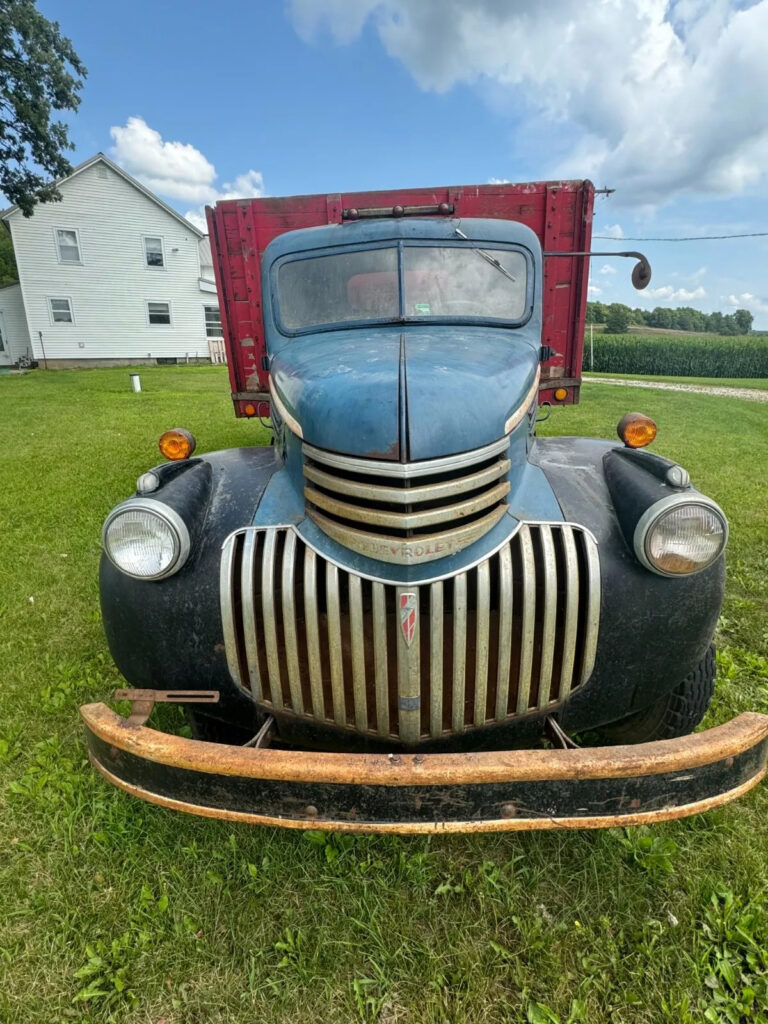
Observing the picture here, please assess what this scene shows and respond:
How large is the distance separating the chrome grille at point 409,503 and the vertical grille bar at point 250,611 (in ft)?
0.91

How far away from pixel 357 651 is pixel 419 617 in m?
0.24

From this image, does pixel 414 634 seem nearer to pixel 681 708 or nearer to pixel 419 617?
pixel 419 617

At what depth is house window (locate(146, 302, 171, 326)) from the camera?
24797 mm

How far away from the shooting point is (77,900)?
2.09 m

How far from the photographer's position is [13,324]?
86.8ft

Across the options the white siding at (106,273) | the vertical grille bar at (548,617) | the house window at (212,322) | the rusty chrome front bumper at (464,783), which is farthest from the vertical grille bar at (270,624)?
the house window at (212,322)

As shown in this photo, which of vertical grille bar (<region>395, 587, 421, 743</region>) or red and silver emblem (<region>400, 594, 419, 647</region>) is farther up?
red and silver emblem (<region>400, 594, 419, 647</region>)

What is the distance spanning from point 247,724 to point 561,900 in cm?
130

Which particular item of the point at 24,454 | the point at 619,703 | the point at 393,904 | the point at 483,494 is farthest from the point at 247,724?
the point at 24,454

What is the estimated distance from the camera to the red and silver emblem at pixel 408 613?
179 centimetres

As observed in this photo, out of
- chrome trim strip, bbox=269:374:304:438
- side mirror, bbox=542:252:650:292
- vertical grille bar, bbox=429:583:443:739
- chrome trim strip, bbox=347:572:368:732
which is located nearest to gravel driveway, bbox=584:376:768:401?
side mirror, bbox=542:252:650:292

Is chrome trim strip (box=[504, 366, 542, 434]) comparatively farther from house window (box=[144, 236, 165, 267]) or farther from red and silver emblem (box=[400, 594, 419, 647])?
house window (box=[144, 236, 165, 267])

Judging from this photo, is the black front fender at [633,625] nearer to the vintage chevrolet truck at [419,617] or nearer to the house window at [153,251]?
Answer: the vintage chevrolet truck at [419,617]

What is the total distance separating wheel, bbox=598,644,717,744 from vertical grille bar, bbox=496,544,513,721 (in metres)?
0.72
